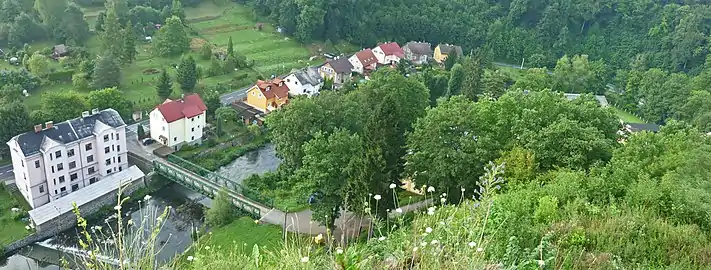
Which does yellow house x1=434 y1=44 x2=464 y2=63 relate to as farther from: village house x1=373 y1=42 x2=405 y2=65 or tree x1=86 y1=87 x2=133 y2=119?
tree x1=86 y1=87 x2=133 y2=119

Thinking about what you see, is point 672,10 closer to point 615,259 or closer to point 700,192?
point 700,192

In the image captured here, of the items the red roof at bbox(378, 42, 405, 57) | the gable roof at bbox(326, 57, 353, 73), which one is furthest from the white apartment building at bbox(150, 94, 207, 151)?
the red roof at bbox(378, 42, 405, 57)

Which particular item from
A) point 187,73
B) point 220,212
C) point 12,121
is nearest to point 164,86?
point 187,73

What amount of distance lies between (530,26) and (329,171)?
43.4 meters

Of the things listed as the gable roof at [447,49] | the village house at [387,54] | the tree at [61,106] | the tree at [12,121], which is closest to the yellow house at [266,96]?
the tree at [61,106]

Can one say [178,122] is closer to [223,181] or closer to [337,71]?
[223,181]

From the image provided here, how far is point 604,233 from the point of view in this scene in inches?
359

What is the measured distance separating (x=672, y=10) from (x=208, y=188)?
1951 inches

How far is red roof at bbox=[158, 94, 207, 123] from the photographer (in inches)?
1143

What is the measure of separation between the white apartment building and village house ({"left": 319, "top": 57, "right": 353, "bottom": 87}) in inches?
517

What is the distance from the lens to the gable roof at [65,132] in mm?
23062

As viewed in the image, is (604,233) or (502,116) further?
(502,116)

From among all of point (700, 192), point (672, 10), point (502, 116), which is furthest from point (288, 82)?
point (672, 10)

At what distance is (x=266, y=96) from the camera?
115ft
